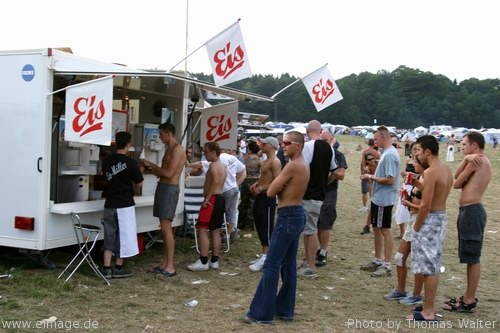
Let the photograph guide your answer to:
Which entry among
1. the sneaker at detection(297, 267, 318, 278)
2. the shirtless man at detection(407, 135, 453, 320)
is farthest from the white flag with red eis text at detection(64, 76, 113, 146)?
the shirtless man at detection(407, 135, 453, 320)

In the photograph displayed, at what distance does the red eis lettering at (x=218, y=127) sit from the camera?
9.12 m

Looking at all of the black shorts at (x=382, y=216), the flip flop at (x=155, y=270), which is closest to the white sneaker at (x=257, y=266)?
the flip flop at (x=155, y=270)

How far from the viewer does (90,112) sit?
552 centimetres

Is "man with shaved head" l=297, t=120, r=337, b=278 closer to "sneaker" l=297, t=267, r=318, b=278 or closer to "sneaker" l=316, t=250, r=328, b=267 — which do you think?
"sneaker" l=297, t=267, r=318, b=278

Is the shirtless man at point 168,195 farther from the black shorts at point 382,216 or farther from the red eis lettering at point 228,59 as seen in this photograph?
the black shorts at point 382,216

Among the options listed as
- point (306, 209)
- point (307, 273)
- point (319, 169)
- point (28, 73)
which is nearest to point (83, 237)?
point (28, 73)

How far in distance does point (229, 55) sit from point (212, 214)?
2.10m

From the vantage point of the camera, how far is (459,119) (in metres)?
127

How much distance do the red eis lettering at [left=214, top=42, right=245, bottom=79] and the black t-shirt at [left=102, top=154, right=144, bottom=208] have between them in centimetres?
170

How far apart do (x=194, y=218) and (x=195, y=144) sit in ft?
9.14

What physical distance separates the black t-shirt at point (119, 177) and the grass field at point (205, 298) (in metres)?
0.94

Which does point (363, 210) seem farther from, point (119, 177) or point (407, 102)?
point (407, 102)

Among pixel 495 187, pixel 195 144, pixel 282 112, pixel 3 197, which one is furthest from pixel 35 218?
pixel 282 112

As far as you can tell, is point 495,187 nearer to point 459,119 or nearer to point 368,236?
point 368,236
